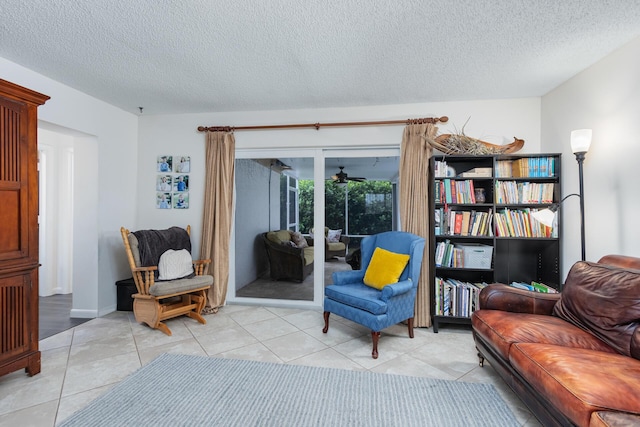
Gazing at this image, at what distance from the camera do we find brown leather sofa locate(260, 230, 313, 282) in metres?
3.79

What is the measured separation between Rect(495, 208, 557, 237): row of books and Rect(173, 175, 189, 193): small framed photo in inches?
143

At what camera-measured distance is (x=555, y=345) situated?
170 centimetres

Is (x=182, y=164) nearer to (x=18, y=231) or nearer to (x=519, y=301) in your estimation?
(x=18, y=231)

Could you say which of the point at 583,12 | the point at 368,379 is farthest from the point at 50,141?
the point at 583,12

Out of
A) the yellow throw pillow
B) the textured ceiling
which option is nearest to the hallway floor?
the textured ceiling

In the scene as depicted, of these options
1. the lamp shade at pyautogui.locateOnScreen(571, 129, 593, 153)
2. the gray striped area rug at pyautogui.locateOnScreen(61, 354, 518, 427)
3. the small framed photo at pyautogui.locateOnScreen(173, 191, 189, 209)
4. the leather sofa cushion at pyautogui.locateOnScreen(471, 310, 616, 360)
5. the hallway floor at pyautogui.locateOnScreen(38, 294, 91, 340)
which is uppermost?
the lamp shade at pyautogui.locateOnScreen(571, 129, 593, 153)

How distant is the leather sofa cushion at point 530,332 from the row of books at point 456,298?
0.79m

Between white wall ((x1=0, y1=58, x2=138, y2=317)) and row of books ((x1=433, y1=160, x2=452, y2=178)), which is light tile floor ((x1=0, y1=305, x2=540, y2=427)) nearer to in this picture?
white wall ((x1=0, y1=58, x2=138, y2=317))

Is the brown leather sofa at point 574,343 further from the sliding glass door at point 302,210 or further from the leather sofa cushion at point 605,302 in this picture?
the sliding glass door at point 302,210

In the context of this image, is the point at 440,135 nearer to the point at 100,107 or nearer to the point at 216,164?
the point at 216,164

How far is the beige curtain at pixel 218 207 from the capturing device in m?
3.58

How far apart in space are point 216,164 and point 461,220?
2911mm

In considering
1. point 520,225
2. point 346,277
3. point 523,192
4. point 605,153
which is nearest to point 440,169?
point 523,192

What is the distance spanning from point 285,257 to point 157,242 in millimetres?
1515
